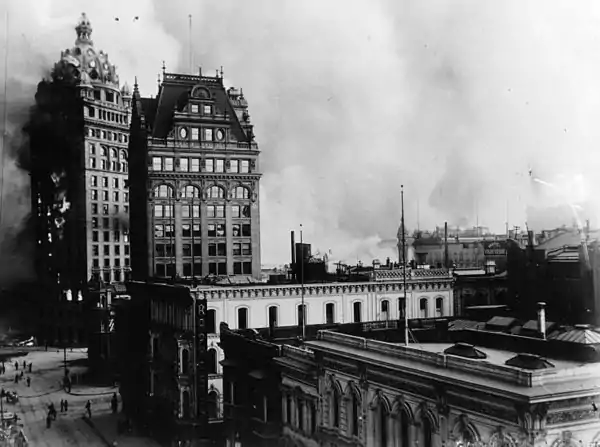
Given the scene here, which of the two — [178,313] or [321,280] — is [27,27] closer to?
[178,313]

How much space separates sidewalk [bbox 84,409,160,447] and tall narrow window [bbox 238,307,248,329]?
4.41 m

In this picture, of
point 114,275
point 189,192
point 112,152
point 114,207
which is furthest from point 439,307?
point 112,152

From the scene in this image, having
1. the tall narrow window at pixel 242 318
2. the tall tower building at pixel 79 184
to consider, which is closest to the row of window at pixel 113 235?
the tall tower building at pixel 79 184

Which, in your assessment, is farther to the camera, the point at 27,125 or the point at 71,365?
the point at 71,365

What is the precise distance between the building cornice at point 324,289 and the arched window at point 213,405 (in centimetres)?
296

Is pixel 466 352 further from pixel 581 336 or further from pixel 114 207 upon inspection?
pixel 114 207

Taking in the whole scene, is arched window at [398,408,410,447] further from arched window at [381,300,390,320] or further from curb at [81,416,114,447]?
arched window at [381,300,390,320]

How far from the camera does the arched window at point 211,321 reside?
20609 millimetres

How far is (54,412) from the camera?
1853 cm

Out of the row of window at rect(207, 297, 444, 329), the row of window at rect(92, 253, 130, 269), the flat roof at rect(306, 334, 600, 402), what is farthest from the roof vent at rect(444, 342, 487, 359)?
the row of window at rect(92, 253, 130, 269)

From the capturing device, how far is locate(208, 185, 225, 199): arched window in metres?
21.8

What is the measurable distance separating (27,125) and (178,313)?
24.9 ft

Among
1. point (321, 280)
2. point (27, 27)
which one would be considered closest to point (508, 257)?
point (321, 280)

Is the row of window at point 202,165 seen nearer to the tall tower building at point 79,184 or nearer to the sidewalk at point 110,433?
the tall tower building at point 79,184
